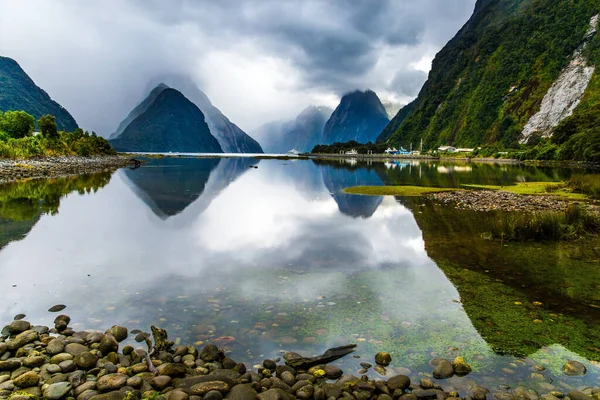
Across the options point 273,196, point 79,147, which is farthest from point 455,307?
point 79,147

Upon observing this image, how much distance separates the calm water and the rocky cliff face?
174 metres

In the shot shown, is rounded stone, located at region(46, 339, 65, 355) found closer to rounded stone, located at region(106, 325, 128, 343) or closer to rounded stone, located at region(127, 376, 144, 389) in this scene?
rounded stone, located at region(106, 325, 128, 343)

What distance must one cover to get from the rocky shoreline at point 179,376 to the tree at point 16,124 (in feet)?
389

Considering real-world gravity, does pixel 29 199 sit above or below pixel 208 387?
above

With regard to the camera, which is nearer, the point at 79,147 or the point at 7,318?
the point at 7,318

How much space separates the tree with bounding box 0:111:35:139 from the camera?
10231 cm

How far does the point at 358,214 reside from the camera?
1286 inches

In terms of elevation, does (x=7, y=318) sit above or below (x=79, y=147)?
below

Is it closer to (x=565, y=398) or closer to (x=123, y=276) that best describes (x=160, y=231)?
(x=123, y=276)

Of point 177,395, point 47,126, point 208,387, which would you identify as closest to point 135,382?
point 177,395

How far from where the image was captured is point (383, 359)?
377 inches

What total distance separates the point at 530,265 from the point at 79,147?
13844cm

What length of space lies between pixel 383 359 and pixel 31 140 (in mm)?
112748

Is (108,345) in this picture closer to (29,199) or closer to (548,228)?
(548,228)
